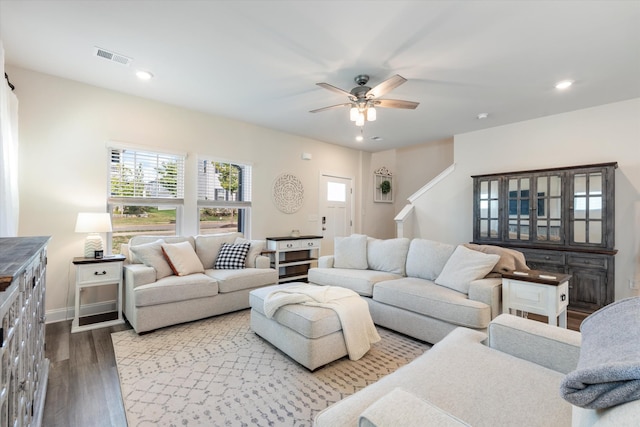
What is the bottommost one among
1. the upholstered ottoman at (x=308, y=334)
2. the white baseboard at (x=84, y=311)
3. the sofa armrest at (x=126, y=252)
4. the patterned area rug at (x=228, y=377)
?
the patterned area rug at (x=228, y=377)

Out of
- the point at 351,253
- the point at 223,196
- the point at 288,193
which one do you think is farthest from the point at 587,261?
the point at 223,196

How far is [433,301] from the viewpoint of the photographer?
2688mm

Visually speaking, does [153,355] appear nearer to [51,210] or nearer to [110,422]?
[110,422]

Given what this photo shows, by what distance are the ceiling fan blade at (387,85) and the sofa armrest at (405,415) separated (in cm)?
238

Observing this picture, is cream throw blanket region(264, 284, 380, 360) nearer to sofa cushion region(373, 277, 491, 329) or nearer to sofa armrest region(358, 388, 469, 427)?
sofa cushion region(373, 277, 491, 329)

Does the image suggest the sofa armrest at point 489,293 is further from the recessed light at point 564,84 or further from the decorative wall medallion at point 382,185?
the decorative wall medallion at point 382,185

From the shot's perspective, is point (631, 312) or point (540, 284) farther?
point (540, 284)

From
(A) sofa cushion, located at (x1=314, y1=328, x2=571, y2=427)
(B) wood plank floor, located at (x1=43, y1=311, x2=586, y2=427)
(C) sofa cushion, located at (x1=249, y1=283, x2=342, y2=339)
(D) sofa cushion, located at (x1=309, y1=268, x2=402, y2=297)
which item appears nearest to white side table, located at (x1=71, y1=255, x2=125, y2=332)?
(B) wood plank floor, located at (x1=43, y1=311, x2=586, y2=427)

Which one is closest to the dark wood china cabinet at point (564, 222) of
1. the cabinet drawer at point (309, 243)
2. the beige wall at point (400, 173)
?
the beige wall at point (400, 173)

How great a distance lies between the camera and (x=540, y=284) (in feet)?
7.52

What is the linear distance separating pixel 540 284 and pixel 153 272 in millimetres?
3654

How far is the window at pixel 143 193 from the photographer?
12.2ft

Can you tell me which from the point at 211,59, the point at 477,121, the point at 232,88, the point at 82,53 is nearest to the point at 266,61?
the point at 211,59

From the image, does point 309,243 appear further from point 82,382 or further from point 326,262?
point 82,382
